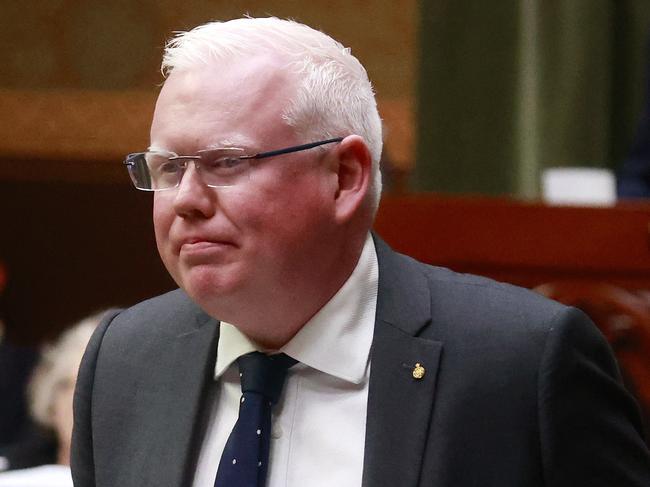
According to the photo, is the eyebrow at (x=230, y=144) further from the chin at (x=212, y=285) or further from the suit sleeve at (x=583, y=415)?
the suit sleeve at (x=583, y=415)

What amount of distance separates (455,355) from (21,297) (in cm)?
373

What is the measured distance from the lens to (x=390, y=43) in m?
5.27

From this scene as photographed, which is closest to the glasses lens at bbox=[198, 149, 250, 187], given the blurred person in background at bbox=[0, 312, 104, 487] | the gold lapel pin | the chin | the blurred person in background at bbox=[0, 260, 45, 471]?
the chin

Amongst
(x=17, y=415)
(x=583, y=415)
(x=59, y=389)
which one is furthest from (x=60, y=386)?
(x=583, y=415)

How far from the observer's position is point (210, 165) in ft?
4.79

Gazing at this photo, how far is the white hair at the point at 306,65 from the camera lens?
1.50 meters

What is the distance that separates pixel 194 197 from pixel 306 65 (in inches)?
9.2

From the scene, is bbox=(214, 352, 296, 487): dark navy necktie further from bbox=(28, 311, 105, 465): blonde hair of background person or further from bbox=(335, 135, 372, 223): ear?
bbox=(28, 311, 105, 465): blonde hair of background person

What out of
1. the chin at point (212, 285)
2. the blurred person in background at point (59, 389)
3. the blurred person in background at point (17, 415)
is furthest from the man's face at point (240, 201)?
the blurred person in background at point (17, 415)

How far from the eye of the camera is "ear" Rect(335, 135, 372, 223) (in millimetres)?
1524

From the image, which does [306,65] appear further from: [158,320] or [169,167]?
Answer: [158,320]

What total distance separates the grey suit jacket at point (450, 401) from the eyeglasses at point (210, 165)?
0.88 ft

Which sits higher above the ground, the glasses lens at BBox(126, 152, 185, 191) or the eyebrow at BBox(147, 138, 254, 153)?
the eyebrow at BBox(147, 138, 254, 153)

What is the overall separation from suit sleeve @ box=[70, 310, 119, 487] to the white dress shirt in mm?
202
